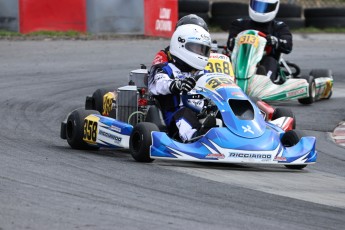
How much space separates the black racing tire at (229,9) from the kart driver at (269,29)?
6.24 meters

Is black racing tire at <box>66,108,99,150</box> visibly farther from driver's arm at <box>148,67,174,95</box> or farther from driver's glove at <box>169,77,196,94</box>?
driver's glove at <box>169,77,196,94</box>

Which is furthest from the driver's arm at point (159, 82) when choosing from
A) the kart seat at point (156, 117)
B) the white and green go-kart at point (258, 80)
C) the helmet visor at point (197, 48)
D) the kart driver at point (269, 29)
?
the kart driver at point (269, 29)

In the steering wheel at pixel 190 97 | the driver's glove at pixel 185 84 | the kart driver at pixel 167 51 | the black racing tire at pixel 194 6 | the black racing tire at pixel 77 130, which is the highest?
the kart driver at pixel 167 51

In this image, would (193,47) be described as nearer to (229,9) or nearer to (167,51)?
(167,51)

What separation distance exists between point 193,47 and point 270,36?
4.67 metres

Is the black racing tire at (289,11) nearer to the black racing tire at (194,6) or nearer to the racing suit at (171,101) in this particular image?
the black racing tire at (194,6)

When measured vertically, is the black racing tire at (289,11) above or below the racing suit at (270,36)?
below

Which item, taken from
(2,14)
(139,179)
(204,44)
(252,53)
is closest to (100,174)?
(139,179)

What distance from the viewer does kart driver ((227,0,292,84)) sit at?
1351 centimetres

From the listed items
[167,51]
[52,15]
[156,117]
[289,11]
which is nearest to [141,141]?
[156,117]

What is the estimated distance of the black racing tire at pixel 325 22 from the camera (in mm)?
21109

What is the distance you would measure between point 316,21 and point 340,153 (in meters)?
11.8

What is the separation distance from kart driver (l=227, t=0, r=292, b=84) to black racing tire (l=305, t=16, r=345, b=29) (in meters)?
7.31

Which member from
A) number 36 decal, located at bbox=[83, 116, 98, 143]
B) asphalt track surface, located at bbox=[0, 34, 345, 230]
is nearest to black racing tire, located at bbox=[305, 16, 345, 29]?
asphalt track surface, located at bbox=[0, 34, 345, 230]
